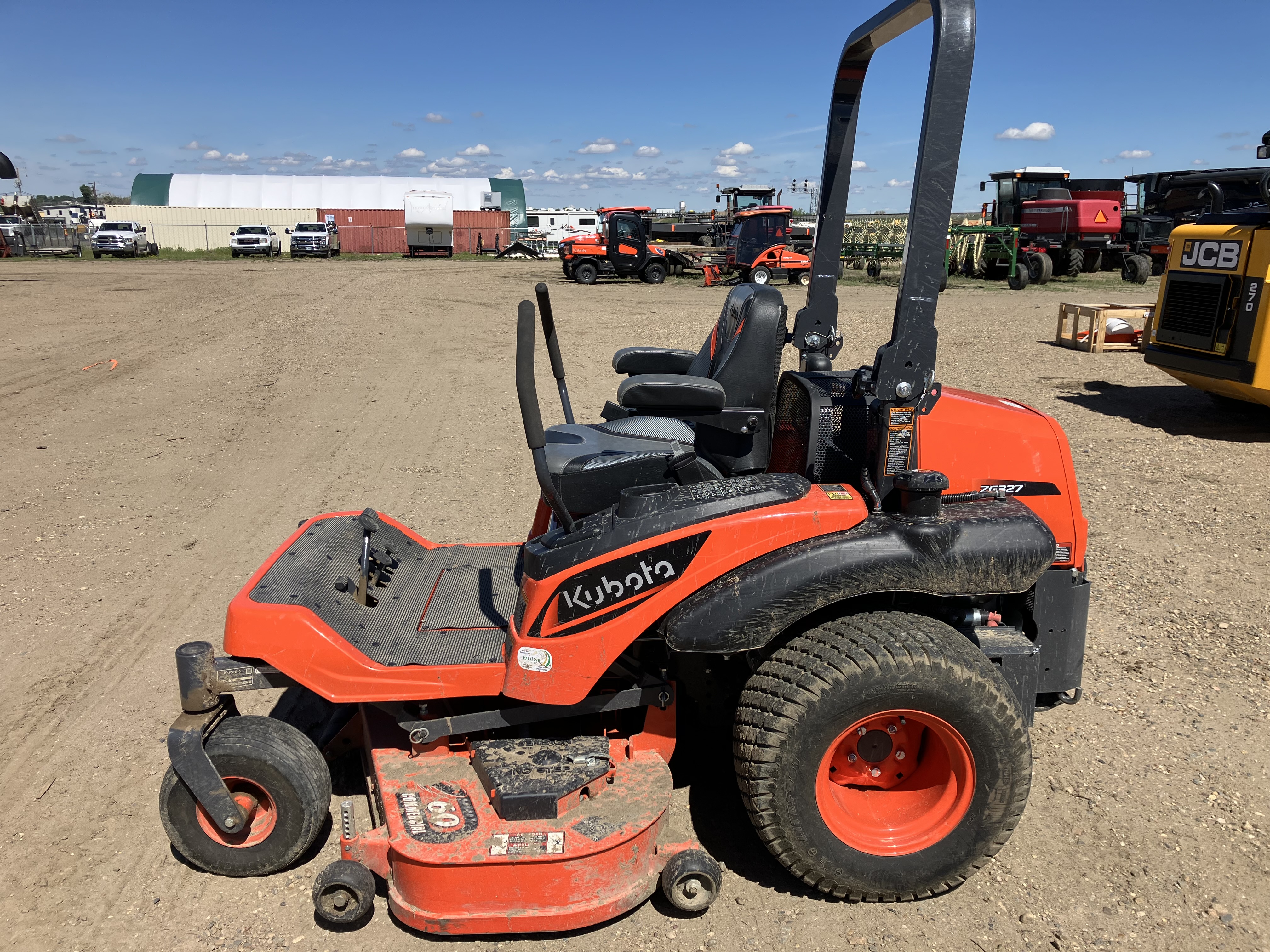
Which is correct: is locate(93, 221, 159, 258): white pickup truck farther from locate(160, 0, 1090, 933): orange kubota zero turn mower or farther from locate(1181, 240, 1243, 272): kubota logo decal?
locate(160, 0, 1090, 933): orange kubota zero turn mower

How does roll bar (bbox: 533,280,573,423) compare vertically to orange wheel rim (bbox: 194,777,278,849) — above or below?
above

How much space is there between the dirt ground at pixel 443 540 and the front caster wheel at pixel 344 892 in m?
0.09

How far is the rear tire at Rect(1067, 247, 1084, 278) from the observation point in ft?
77.5

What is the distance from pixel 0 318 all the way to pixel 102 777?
1443cm

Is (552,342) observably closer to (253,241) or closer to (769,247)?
(769,247)

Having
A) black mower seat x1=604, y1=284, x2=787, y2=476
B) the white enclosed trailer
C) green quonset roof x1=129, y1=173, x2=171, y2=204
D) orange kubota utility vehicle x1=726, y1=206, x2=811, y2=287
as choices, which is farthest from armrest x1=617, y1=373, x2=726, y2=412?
green quonset roof x1=129, y1=173, x2=171, y2=204

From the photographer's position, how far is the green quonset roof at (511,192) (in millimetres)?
53125

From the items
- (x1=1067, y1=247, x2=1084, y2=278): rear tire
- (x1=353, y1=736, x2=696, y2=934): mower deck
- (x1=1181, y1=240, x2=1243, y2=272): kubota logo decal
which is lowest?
(x1=353, y1=736, x2=696, y2=934): mower deck

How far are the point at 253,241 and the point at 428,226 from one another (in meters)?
8.21

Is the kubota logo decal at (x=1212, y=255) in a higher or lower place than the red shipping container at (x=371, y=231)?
lower

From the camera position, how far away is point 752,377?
129 inches

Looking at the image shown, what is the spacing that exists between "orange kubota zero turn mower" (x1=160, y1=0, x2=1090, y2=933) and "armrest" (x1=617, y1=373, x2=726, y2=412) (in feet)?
0.04

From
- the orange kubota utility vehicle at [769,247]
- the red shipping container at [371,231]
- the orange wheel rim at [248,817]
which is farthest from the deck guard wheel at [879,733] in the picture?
the red shipping container at [371,231]

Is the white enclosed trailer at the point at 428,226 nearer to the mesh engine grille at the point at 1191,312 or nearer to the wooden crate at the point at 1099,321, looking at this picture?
the wooden crate at the point at 1099,321
